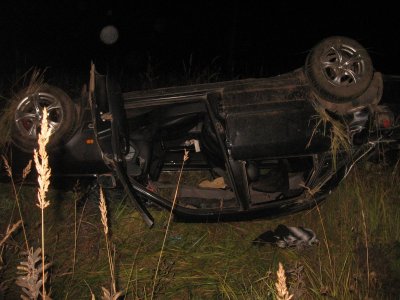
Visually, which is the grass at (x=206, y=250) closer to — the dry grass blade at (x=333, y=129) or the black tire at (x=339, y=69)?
the dry grass blade at (x=333, y=129)

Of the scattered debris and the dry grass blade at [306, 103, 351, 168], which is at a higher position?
the dry grass blade at [306, 103, 351, 168]

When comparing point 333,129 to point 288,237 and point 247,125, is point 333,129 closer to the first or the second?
point 247,125

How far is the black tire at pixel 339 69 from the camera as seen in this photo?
142 inches

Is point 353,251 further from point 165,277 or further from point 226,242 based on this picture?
point 165,277

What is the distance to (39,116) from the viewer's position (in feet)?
12.2

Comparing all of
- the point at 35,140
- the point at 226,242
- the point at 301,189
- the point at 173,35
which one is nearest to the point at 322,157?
the point at 301,189

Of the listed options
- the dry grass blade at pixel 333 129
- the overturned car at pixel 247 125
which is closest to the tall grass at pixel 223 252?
the overturned car at pixel 247 125

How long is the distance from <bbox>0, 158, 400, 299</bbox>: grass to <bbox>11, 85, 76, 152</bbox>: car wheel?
0.74m

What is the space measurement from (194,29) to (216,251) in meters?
15.2

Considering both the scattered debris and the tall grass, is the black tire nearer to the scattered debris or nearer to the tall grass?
the tall grass

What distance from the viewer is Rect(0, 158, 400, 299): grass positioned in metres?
3.12

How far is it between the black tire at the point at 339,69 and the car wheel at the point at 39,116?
205 centimetres

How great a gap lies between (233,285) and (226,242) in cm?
70

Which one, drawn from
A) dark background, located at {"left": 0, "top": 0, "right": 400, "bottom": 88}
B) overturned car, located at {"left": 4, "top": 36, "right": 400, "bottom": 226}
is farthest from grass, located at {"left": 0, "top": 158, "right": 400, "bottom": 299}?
dark background, located at {"left": 0, "top": 0, "right": 400, "bottom": 88}
